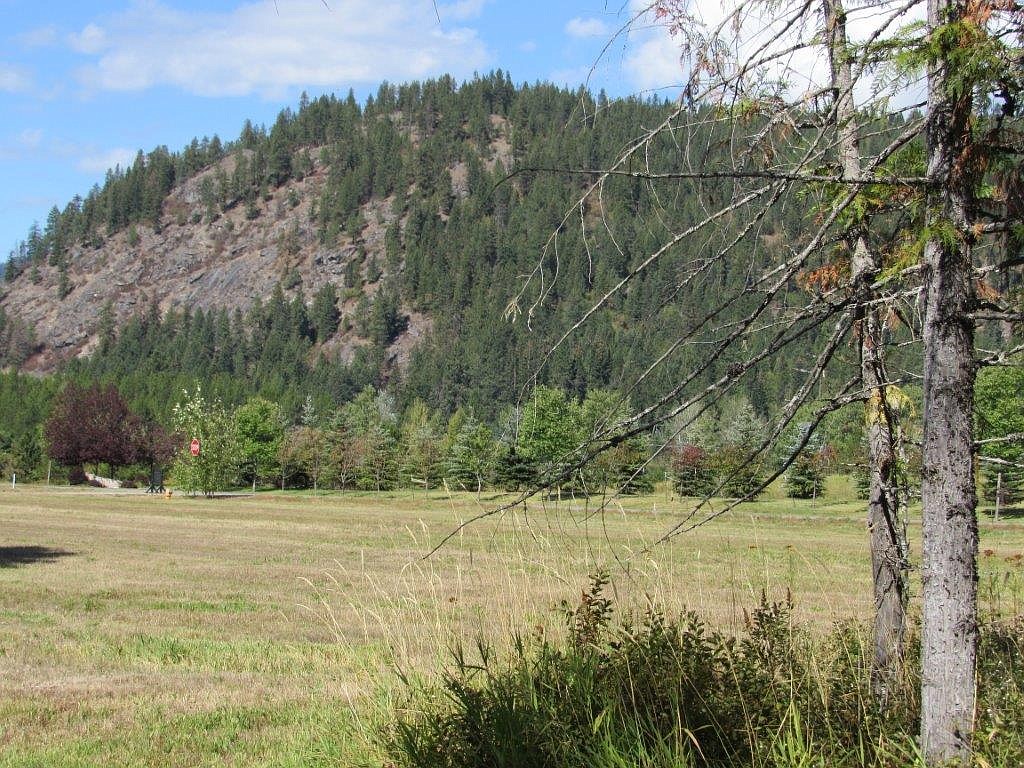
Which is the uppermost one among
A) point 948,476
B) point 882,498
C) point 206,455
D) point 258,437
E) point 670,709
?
point 948,476

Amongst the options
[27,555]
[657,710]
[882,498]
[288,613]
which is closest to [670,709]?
[657,710]

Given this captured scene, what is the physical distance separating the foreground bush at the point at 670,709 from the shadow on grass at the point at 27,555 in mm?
16478

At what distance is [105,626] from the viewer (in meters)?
11.2

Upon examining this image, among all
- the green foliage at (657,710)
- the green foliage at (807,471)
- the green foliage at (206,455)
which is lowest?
the green foliage at (206,455)

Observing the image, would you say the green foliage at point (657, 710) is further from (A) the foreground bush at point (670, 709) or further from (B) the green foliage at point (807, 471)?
(B) the green foliage at point (807, 471)

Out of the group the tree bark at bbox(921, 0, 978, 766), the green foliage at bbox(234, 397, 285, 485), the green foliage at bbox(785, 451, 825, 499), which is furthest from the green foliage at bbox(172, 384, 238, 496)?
the tree bark at bbox(921, 0, 978, 766)

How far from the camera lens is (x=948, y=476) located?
10.8 feet

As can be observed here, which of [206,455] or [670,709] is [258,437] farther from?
[670,709]

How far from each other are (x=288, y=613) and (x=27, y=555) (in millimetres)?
10230

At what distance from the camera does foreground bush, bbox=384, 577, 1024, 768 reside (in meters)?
3.83

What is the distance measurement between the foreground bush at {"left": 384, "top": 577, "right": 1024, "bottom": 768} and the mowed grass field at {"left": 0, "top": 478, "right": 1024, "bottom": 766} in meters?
0.33

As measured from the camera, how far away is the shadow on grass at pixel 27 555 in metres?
18.7

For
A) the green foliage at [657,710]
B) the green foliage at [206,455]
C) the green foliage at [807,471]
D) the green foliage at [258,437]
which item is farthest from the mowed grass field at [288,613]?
the green foliage at [258,437]

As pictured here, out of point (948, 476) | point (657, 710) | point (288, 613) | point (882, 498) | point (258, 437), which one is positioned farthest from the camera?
point (258, 437)
